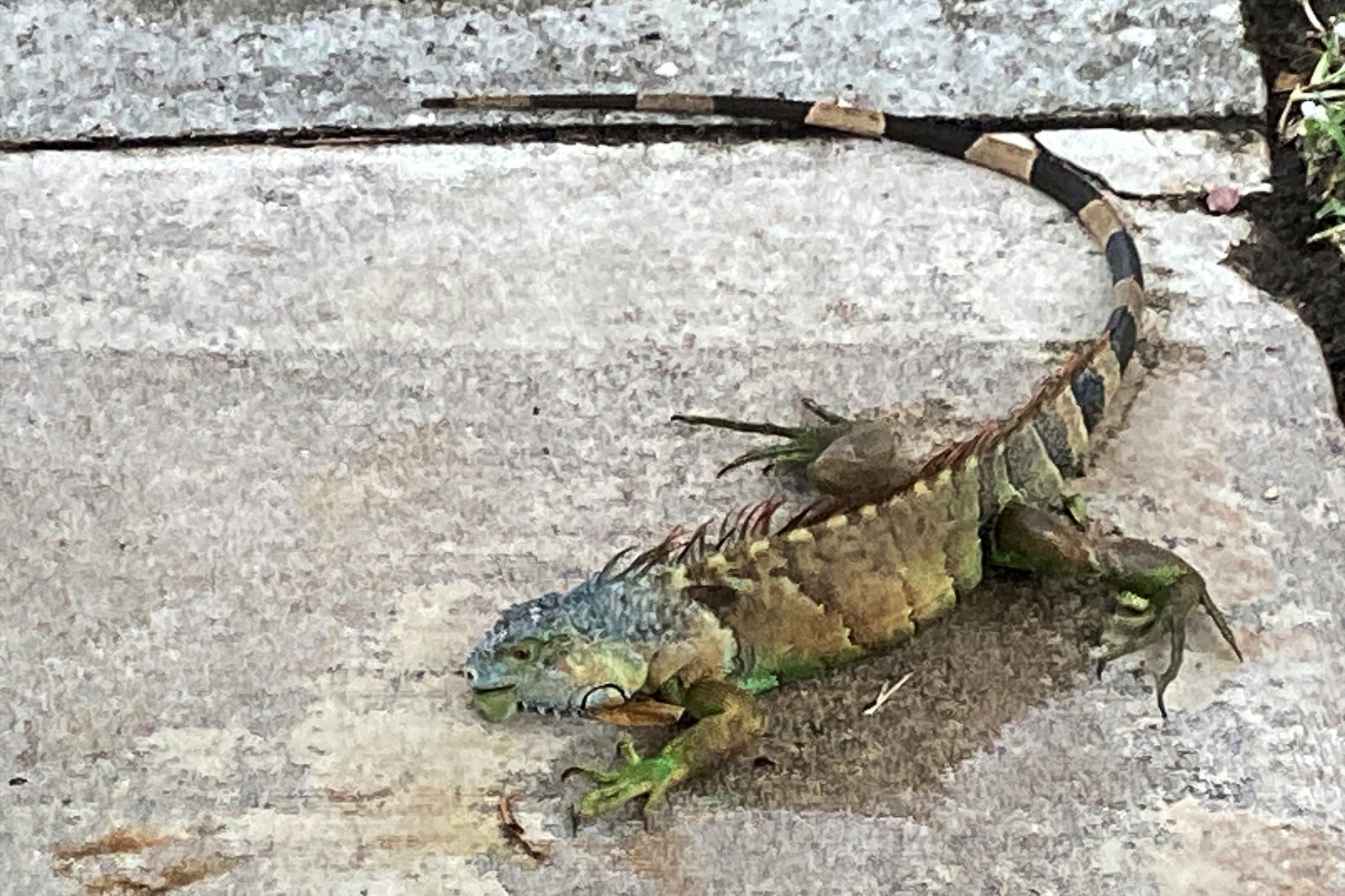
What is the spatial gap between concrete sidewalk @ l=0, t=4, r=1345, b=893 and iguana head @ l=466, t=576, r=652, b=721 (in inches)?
4.3

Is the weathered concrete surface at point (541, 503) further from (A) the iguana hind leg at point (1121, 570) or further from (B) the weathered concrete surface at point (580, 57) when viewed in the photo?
(B) the weathered concrete surface at point (580, 57)

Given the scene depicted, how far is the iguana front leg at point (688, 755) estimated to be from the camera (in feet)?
8.11

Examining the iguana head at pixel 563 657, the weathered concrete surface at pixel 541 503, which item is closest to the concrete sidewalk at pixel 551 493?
the weathered concrete surface at pixel 541 503

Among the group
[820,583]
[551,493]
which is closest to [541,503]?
[551,493]

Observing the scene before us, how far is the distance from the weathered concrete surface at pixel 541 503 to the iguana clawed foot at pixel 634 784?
1.7 inches

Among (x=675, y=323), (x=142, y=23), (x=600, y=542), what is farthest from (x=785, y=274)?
(x=142, y=23)

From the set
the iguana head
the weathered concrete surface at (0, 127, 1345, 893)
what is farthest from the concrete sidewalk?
the iguana head

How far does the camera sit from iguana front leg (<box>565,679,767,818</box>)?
2471 mm

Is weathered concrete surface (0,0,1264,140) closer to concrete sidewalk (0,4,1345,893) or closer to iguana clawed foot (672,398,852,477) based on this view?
Answer: concrete sidewalk (0,4,1345,893)

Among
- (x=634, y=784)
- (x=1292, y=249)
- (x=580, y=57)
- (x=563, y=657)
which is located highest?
(x=580, y=57)

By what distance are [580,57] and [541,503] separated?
1.26 metres

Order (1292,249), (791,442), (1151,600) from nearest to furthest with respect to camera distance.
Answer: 1. (1151,600)
2. (791,442)
3. (1292,249)

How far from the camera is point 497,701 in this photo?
254 cm

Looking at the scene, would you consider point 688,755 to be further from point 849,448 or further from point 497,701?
point 849,448
